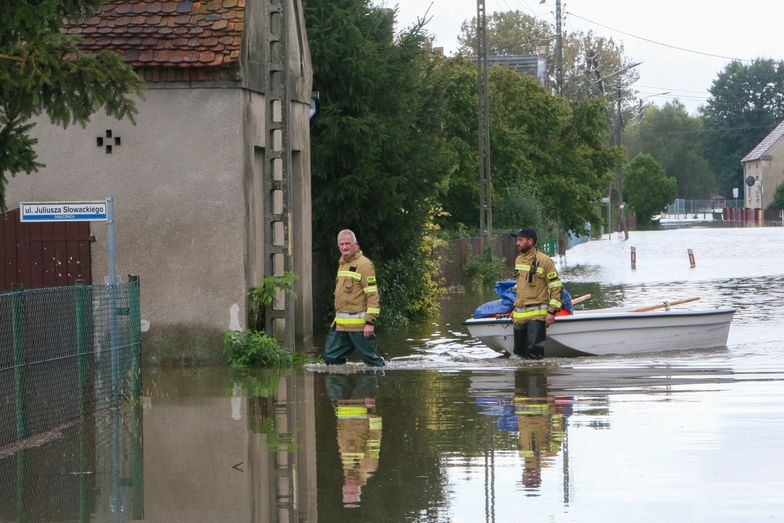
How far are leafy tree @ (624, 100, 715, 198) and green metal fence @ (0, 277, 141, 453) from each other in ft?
460

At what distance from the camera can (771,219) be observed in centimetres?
13450

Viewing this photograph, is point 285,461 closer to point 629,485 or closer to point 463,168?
point 629,485

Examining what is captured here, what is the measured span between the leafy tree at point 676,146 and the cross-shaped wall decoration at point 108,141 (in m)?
136

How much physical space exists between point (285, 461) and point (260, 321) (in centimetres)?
806

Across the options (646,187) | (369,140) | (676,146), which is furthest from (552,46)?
(369,140)

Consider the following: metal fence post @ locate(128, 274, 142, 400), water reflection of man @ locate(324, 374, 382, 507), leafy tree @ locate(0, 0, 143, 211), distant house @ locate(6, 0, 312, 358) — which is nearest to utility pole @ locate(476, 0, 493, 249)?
distant house @ locate(6, 0, 312, 358)

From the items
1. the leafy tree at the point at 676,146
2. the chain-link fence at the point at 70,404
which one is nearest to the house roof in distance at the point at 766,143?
the leafy tree at the point at 676,146

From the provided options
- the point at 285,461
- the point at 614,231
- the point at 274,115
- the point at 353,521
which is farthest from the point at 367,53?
the point at 614,231

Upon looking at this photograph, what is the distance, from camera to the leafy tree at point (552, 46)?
320ft

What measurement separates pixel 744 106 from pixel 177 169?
442 ft

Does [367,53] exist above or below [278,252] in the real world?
above

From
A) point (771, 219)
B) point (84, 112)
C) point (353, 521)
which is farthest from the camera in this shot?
point (771, 219)

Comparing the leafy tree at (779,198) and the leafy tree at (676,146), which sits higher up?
the leafy tree at (676,146)

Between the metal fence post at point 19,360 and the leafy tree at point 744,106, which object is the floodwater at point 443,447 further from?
the leafy tree at point 744,106
